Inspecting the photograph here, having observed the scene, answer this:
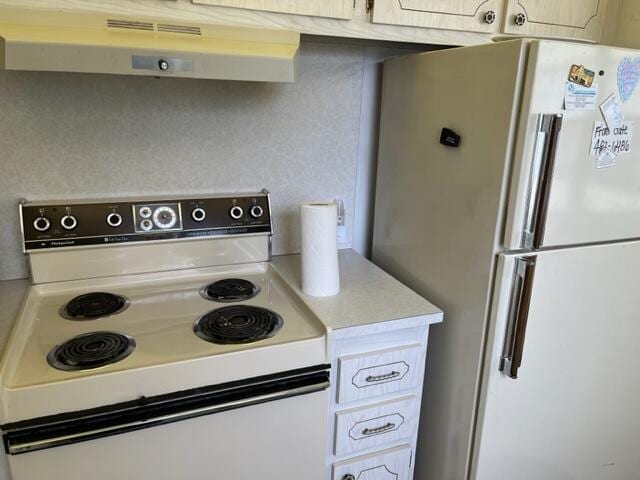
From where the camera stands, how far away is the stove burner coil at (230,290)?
1.46 metres

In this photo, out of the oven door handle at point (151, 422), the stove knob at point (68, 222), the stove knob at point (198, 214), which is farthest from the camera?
the stove knob at point (198, 214)

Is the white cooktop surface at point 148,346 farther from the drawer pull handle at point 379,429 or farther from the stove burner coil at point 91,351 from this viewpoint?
the drawer pull handle at point 379,429

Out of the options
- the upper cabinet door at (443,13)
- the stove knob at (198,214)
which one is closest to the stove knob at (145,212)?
the stove knob at (198,214)

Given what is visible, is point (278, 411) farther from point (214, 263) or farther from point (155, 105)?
point (155, 105)

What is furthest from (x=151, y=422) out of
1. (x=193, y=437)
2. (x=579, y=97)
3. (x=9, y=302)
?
(x=579, y=97)

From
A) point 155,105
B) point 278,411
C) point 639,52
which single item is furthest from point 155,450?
point 639,52

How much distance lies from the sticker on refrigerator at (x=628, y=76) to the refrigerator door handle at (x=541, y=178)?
218 mm

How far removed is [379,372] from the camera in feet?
4.43

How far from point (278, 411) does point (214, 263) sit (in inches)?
23.4

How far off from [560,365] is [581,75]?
787 millimetres

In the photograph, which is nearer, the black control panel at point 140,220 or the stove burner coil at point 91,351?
the stove burner coil at point 91,351

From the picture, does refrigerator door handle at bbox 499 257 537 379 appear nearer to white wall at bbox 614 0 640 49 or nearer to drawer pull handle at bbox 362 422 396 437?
drawer pull handle at bbox 362 422 396 437

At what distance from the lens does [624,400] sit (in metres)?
1.57

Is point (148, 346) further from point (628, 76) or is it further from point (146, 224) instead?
Result: point (628, 76)
